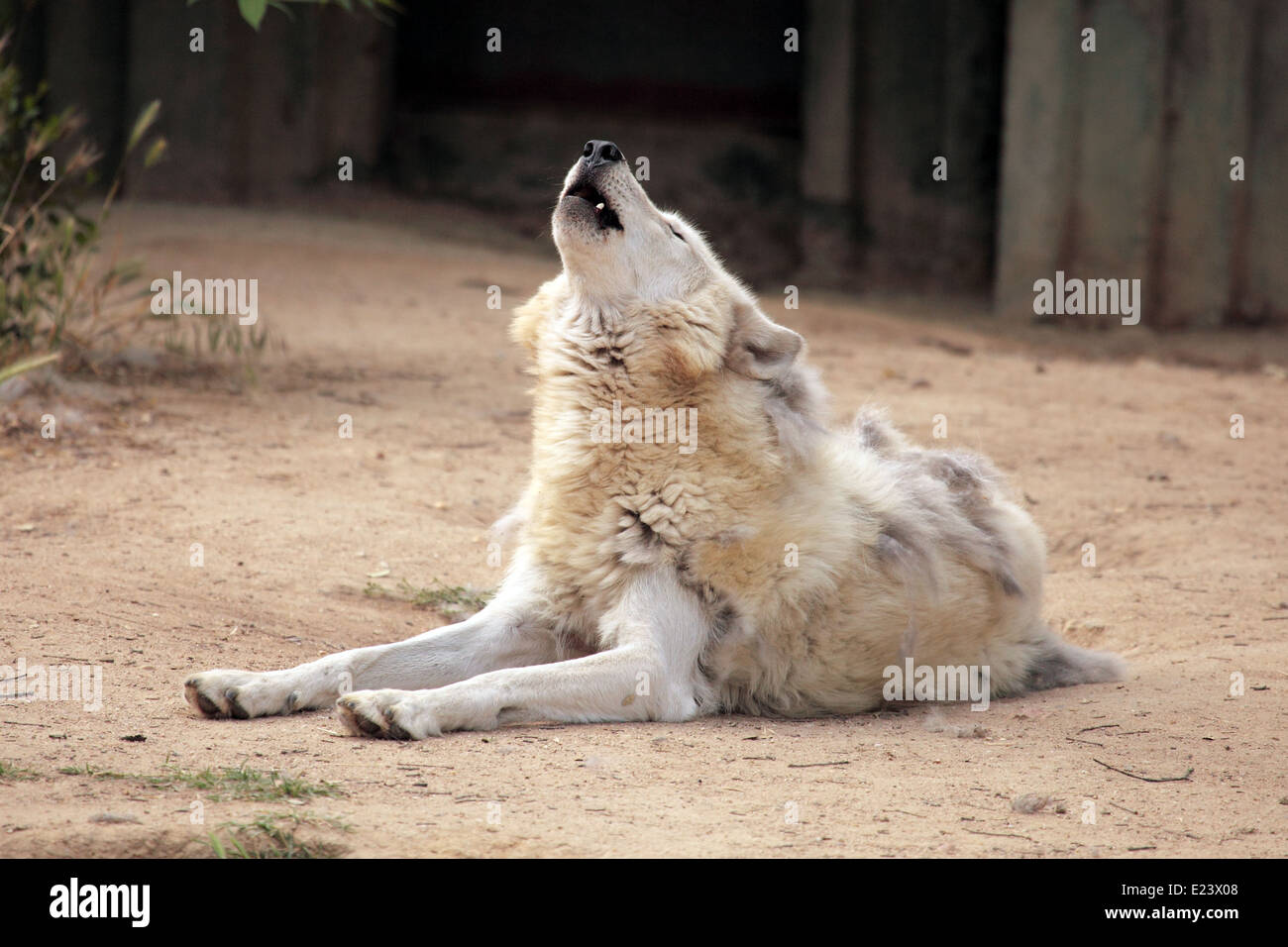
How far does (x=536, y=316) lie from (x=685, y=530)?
0.95 meters

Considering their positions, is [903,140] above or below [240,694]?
above

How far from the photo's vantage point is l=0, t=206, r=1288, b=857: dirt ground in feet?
10.3

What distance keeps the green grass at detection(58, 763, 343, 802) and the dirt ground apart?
0.02 metres

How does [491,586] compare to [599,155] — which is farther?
[491,586]

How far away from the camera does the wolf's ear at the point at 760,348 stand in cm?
450

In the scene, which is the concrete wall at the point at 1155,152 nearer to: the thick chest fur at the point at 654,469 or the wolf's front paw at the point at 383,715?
the thick chest fur at the point at 654,469

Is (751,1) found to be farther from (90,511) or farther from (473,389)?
(90,511)

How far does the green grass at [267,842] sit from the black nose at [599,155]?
2.47m

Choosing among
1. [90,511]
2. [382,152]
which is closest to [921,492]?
[90,511]

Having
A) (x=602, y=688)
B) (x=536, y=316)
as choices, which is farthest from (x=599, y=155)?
(x=602, y=688)

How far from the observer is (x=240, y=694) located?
3887mm

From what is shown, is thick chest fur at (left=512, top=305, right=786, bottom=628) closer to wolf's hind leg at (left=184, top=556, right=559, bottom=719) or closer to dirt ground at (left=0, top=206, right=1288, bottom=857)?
wolf's hind leg at (left=184, top=556, right=559, bottom=719)

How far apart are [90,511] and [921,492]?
3303mm

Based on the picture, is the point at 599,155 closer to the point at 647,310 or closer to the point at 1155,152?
the point at 647,310
